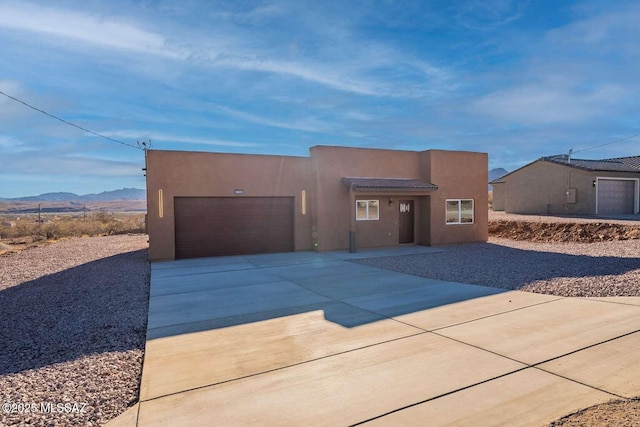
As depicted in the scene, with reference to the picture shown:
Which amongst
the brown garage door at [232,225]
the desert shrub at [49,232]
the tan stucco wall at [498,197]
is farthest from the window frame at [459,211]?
the desert shrub at [49,232]

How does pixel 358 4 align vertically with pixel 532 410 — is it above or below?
above

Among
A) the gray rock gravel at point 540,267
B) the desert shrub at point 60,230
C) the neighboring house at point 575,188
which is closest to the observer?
the gray rock gravel at point 540,267

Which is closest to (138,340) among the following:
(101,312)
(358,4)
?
(101,312)

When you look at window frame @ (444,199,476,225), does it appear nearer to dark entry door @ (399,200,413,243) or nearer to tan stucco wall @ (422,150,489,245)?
tan stucco wall @ (422,150,489,245)

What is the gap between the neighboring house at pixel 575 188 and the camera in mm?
29188

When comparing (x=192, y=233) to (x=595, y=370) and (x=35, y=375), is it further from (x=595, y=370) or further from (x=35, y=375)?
(x=595, y=370)

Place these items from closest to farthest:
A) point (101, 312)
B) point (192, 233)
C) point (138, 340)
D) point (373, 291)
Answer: point (138, 340) → point (101, 312) → point (373, 291) → point (192, 233)

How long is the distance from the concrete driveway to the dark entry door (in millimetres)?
9531

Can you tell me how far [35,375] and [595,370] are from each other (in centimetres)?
675

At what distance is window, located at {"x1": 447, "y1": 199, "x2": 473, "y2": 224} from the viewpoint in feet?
63.1

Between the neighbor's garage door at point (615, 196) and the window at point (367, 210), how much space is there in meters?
21.0

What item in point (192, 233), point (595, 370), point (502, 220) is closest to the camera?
point (595, 370)

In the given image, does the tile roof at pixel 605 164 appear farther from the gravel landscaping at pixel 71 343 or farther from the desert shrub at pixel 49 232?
the desert shrub at pixel 49 232

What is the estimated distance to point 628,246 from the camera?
53.5 feet
